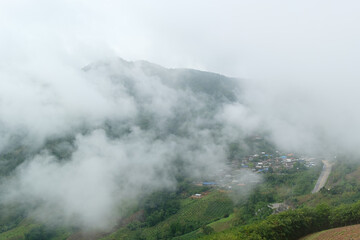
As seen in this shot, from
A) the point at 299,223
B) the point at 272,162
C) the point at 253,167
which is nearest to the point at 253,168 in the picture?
the point at 253,167

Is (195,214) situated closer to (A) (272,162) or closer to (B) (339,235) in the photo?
(B) (339,235)

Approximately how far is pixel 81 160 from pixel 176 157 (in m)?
22.1

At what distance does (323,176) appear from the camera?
4675cm

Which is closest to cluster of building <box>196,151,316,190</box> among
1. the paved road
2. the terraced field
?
the paved road

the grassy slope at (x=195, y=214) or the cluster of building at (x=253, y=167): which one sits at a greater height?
the cluster of building at (x=253, y=167)

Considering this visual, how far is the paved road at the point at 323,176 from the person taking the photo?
41.1 m

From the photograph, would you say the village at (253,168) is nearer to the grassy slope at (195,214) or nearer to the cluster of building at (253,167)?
the cluster of building at (253,167)

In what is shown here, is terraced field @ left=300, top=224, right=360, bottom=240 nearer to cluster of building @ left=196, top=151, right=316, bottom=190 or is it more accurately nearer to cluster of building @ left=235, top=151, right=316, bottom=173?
cluster of building @ left=196, top=151, right=316, bottom=190

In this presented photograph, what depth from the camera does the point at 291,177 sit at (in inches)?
1806

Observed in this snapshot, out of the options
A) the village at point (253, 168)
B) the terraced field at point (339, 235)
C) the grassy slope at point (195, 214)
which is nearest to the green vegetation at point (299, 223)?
the terraced field at point (339, 235)

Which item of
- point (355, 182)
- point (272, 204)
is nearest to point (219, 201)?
point (272, 204)

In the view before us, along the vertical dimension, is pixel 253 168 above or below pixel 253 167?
below

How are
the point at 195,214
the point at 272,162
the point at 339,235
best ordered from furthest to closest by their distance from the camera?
the point at 272,162 < the point at 195,214 < the point at 339,235

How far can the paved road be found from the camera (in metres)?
41.1
